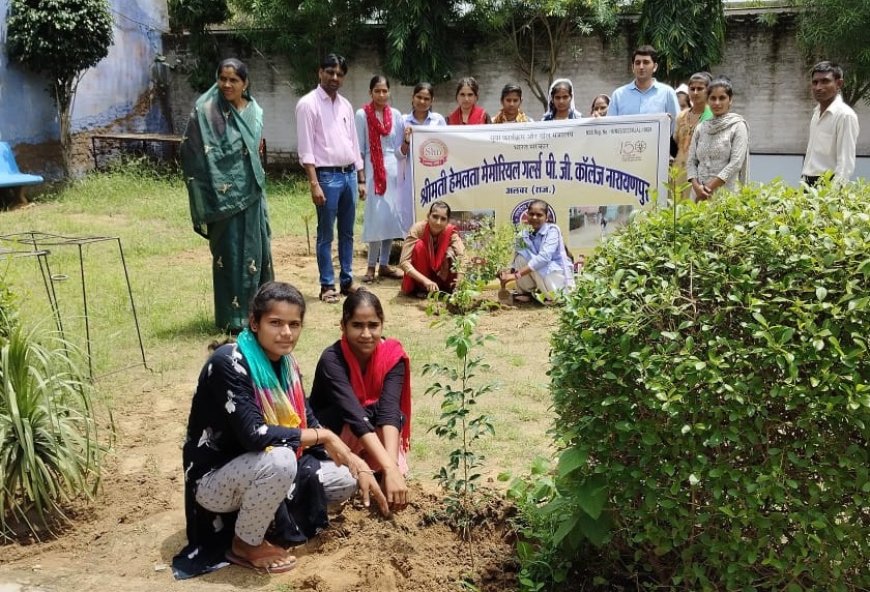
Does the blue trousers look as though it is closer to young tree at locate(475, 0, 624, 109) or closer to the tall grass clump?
the tall grass clump

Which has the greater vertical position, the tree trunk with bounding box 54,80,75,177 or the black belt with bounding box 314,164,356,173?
the tree trunk with bounding box 54,80,75,177

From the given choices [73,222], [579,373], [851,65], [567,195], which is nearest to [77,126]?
[73,222]

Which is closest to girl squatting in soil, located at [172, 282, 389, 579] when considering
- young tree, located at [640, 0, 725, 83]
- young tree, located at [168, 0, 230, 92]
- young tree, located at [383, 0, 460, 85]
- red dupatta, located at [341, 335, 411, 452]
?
red dupatta, located at [341, 335, 411, 452]

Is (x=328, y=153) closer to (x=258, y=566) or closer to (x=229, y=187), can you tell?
(x=229, y=187)

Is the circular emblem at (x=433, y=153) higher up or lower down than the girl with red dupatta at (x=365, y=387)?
higher up

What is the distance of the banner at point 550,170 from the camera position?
25.0ft

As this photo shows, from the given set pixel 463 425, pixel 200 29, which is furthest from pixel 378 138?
pixel 200 29

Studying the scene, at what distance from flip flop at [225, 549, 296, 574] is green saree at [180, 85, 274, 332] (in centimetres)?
303

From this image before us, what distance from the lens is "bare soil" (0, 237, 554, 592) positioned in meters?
3.03

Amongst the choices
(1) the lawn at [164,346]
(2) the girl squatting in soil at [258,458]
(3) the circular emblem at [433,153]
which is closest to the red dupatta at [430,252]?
(1) the lawn at [164,346]

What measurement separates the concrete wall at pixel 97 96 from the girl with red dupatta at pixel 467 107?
24.5 feet

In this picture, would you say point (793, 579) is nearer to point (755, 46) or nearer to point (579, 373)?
point (579, 373)

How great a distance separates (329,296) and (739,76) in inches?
336

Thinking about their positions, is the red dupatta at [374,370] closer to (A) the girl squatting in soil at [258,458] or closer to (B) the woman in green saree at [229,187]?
(A) the girl squatting in soil at [258,458]
